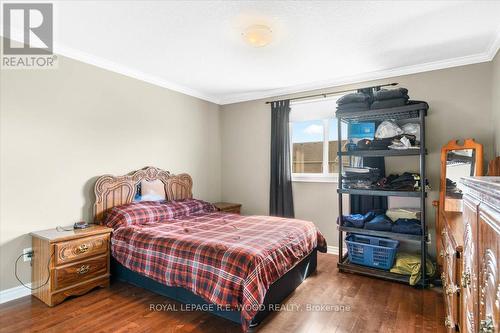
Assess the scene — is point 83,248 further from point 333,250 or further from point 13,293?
point 333,250

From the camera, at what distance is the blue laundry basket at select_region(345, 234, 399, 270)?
2.99 m

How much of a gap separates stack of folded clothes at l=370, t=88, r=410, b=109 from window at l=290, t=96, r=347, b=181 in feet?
2.61

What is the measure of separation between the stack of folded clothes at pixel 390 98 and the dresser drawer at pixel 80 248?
3.26 metres

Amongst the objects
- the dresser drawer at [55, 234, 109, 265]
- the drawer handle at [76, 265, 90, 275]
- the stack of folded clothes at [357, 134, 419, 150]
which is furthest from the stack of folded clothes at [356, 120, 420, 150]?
the drawer handle at [76, 265, 90, 275]

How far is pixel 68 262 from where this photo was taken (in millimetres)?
2488

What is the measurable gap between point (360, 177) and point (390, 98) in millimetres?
946

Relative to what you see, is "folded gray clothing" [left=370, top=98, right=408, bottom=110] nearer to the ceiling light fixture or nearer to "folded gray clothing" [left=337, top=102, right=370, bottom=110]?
"folded gray clothing" [left=337, top=102, right=370, bottom=110]

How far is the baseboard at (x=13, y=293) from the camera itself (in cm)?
245

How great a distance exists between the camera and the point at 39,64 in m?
2.72

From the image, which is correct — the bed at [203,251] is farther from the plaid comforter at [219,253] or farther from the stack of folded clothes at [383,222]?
the stack of folded clothes at [383,222]

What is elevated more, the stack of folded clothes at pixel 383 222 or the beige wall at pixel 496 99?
the beige wall at pixel 496 99

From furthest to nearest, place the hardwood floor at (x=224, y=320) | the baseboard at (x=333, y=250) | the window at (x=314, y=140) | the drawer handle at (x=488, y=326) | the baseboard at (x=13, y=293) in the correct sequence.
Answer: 1. the window at (x=314, y=140)
2. the baseboard at (x=333, y=250)
3. the baseboard at (x=13, y=293)
4. the hardwood floor at (x=224, y=320)
5. the drawer handle at (x=488, y=326)

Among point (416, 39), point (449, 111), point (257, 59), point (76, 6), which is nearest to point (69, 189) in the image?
point (76, 6)

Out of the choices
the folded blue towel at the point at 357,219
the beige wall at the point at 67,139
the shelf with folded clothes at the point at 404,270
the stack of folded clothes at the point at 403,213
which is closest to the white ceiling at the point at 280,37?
the beige wall at the point at 67,139
